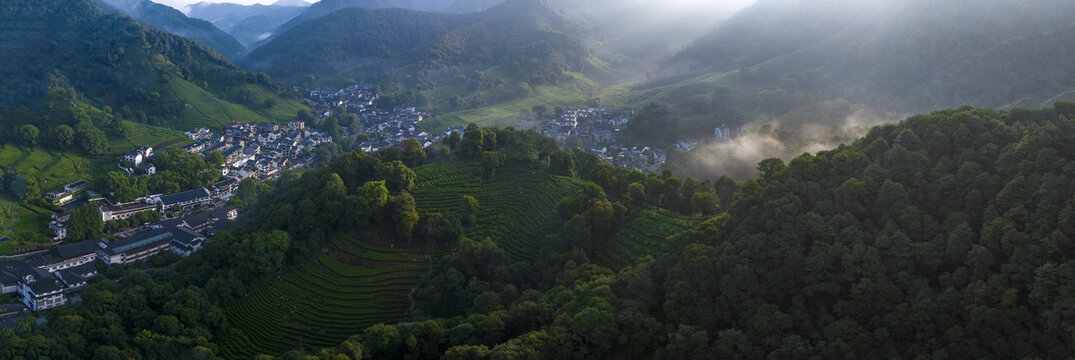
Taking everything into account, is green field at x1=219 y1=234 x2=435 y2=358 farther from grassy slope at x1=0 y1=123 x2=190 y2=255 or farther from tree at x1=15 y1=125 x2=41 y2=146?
tree at x1=15 y1=125 x2=41 y2=146

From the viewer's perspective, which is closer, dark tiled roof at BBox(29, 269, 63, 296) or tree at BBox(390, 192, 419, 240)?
tree at BBox(390, 192, 419, 240)

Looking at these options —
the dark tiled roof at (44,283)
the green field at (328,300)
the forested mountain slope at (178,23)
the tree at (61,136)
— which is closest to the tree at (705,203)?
the green field at (328,300)

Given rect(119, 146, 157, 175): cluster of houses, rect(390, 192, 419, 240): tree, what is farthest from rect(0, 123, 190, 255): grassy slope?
rect(390, 192, 419, 240): tree

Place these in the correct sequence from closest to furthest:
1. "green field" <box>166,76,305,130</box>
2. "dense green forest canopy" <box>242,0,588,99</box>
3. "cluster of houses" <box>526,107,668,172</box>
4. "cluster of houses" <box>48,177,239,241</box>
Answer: "cluster of houses" <box>48,177,239,241</box>, "cluster of houses" <box>526,107,668,172</box>, "green field" <box>166,76,305,130</box>, "dense green forest canopy" <box>242,0,588,99</box>

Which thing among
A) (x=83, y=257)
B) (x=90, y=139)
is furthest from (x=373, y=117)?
(x=83, y=257)

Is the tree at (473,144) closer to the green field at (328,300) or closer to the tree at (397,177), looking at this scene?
the tree at (397,177)

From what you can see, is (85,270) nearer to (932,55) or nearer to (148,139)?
(148,139)
